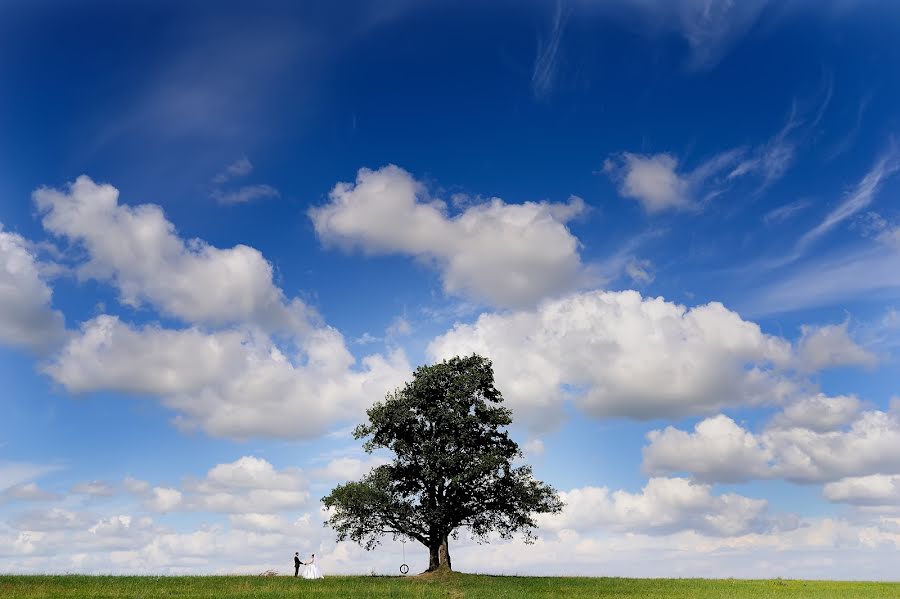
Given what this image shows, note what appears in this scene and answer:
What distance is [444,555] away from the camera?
56.2 metres

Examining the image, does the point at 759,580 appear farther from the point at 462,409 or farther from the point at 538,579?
the point at 462,409

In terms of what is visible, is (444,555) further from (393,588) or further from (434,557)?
(393,588)

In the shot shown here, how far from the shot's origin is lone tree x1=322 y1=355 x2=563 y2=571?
56000mm

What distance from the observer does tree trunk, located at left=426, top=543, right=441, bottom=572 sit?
56219mm

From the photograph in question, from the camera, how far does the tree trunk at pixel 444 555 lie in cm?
5579

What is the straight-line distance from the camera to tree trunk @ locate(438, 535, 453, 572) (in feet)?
183

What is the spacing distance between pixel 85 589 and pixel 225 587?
8.35 meters

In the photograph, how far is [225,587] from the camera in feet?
159

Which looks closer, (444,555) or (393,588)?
(393,588)

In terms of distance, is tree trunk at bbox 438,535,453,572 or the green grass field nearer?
the green grass field

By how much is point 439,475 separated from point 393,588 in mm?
11062

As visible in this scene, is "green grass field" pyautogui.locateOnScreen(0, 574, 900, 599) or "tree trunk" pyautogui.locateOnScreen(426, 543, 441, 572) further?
"tree trunk" pyautogui.locateOnScreen(426, 543, 441, 572)

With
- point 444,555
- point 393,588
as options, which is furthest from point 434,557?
point 393,588

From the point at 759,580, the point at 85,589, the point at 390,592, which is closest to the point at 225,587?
the point at 85,589
